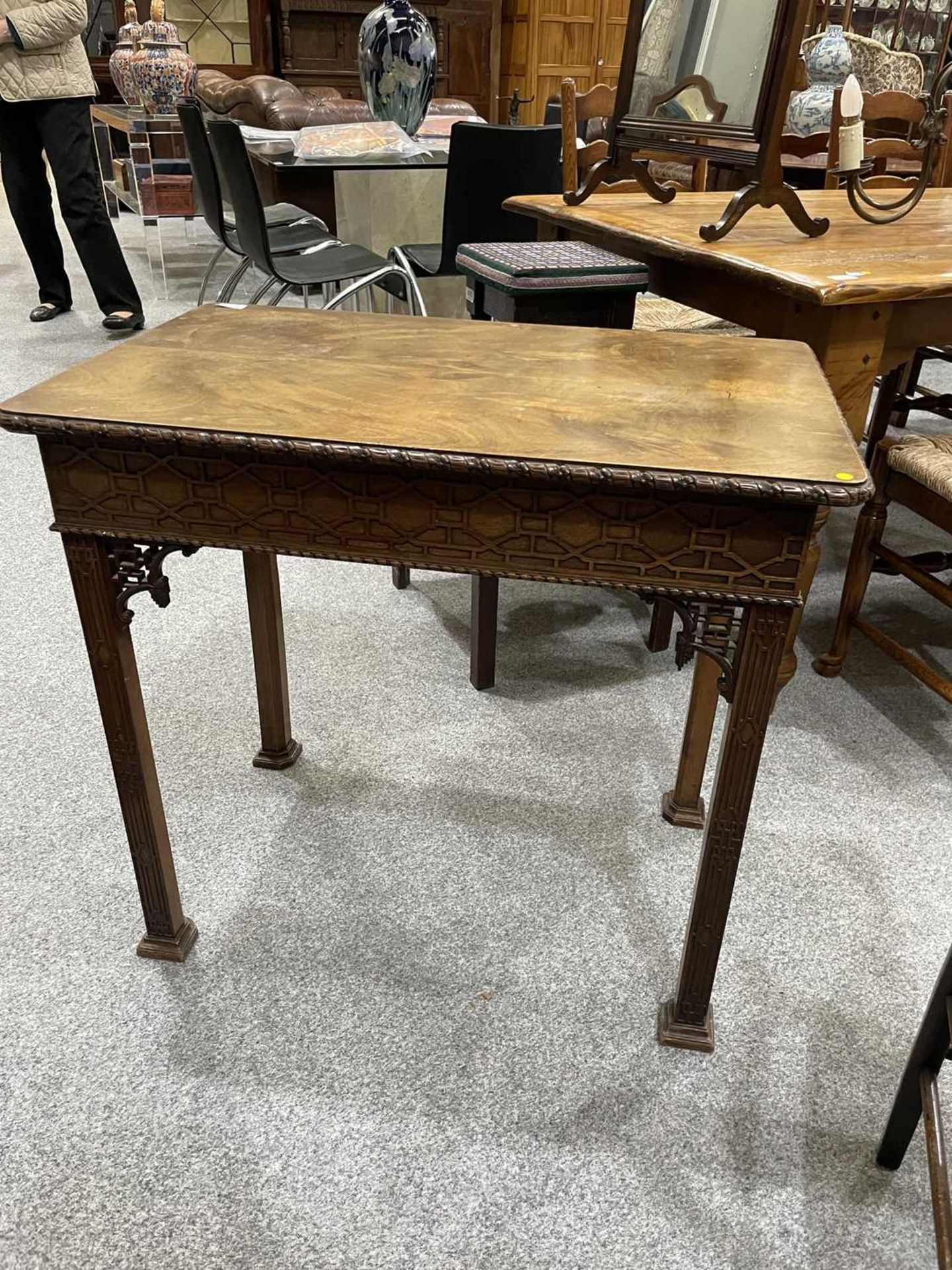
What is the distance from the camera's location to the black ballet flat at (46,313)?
4184 mm

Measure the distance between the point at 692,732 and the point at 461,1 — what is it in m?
9.38

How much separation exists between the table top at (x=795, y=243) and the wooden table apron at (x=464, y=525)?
27.8 inches

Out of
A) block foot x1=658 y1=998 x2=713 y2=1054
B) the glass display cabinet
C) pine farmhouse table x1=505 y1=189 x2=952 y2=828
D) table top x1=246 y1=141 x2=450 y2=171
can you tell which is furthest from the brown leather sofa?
block foot x1=658 y1=998 x2=713 y2=1054

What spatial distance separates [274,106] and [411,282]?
244cm

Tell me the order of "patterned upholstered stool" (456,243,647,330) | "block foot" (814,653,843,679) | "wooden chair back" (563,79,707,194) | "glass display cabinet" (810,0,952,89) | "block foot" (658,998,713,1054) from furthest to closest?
"glass display cabinet" (810,0,952,89)
"wooden chair back" (563,79,707,194)
"block foot" (814,653,843,679)
"patterned upholstered stool" (456,243,647,330)
"block foot" (658,998,713,1054)

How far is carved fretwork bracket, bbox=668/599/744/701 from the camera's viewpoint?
0.92 m

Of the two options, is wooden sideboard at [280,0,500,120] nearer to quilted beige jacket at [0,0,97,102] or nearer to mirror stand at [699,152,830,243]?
quilted beige jacket at [0,0,97,102]

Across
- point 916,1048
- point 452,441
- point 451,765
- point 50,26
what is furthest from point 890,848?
point 50,26

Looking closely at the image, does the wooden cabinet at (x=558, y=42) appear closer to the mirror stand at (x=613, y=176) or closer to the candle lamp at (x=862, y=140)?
the mirror stand at (x=613, y=176)

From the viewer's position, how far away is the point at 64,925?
1.34 meters

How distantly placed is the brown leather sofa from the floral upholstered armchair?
1814 mm

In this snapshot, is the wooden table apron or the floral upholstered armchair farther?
the floral upholstered armchair

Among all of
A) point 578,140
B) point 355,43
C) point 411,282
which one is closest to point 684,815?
point 578,140

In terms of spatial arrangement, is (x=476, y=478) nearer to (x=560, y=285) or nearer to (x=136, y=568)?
(x=136, y=568)
